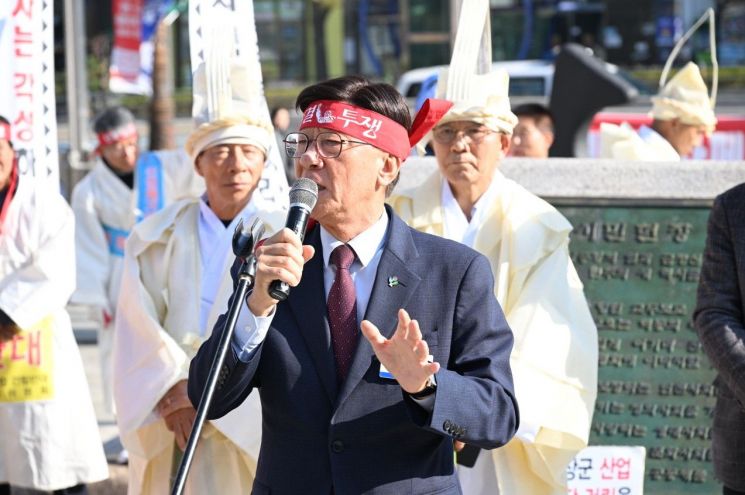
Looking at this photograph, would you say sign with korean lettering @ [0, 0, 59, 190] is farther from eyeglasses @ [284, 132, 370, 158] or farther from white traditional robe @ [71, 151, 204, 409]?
eyeglasses @ [284, 132, 370, 158]

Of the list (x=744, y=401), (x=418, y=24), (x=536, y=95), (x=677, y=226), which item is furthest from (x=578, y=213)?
(x=418, y=24)

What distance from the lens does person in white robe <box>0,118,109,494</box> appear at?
5.46 metres

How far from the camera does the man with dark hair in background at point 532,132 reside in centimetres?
765

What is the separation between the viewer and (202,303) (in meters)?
4.91

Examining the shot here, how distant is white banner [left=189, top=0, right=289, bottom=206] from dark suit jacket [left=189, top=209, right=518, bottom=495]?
2.26 meters

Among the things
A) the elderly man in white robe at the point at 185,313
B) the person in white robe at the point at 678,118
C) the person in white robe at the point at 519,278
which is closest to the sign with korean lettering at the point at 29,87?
the elderly man in white robe at the point at 185,313

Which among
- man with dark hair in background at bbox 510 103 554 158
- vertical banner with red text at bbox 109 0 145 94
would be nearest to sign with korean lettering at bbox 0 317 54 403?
man with dark hair in background at bbox 510 103 554 158

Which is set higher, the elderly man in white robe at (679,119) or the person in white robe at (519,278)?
the elderly man in white robe at (679,119)

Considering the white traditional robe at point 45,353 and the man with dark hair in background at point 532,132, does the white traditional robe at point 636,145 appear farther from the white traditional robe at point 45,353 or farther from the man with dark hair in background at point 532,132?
the white traditional robe at point 45,353

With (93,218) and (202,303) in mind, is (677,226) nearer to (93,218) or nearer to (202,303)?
(202,303)

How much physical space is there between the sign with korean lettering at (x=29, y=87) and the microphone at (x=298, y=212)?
3064mm

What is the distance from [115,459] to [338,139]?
4836 millimetres

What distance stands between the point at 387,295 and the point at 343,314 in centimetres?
12

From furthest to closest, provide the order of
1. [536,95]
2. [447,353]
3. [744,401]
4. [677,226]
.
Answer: [536,95], [677,226], [744,401], [447,353]
